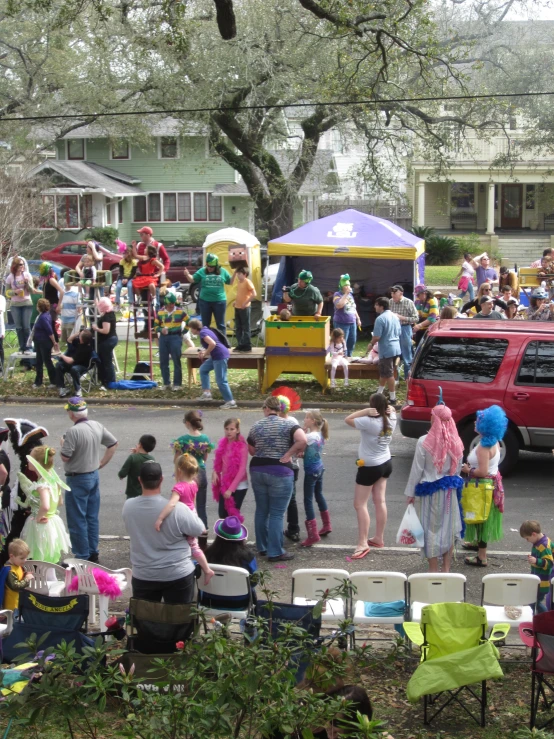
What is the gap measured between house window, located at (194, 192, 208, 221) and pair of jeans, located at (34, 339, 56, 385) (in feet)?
93.3

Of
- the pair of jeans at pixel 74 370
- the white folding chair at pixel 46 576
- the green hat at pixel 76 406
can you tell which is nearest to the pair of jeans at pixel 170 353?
the pair of jeans at pixel 74 370

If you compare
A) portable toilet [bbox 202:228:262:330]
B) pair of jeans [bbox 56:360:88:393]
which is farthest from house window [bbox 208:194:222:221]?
pair of jeans [bbox 56:360:88:393]

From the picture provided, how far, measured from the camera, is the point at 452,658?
623 centimetres

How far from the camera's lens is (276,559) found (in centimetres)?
955

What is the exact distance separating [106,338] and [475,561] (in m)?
9.20

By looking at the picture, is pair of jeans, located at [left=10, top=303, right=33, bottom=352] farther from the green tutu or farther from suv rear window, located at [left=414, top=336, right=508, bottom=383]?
the green tutu

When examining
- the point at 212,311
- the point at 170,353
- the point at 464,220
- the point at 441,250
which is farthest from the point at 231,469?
the point at 464,220

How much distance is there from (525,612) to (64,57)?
27788mm

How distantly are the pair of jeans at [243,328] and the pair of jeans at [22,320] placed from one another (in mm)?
4151

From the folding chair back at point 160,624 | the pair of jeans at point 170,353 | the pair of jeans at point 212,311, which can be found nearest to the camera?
the folding chair back at point 160,624

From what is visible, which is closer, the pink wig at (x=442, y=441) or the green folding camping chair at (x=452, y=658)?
the green folding camping chair at (x=452, y=658)

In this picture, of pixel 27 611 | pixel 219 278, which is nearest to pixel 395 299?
pixel 219 278

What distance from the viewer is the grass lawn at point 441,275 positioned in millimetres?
32406

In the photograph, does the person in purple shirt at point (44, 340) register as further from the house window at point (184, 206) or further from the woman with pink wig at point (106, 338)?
the house window at point (184, 206)
